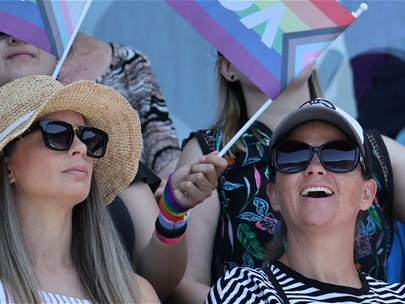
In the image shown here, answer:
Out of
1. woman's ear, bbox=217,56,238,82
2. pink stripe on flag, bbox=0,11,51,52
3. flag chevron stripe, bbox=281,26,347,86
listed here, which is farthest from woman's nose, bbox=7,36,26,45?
flag chevron stripe, bbox=281,26,347,86

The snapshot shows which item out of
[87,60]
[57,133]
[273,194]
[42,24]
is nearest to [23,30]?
[42,24]

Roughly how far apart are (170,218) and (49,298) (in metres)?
0.48

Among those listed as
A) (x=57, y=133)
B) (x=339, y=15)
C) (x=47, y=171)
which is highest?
(x=339, y=15)

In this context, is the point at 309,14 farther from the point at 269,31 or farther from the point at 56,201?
the point at 56,201

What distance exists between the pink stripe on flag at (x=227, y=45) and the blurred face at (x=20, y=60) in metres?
0.47

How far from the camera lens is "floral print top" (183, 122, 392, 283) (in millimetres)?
3254

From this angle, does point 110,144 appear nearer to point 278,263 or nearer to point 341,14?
point 278,263

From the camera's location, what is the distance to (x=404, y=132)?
441 cm

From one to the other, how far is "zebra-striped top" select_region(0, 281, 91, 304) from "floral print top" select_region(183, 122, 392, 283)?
728 mm

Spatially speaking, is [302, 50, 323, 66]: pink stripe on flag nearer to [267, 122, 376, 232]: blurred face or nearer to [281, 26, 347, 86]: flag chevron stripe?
[281, 26, 347, 86]: flag chevron stripe

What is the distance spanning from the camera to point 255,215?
3.29m

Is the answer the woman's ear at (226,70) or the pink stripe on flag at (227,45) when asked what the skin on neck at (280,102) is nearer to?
the woman's ear at (226,70)

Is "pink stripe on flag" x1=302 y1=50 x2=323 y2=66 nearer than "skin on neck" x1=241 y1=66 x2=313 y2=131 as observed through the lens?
Yes

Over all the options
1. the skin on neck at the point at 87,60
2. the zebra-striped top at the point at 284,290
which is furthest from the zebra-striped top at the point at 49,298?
the skin on neck at the point at 87,60
